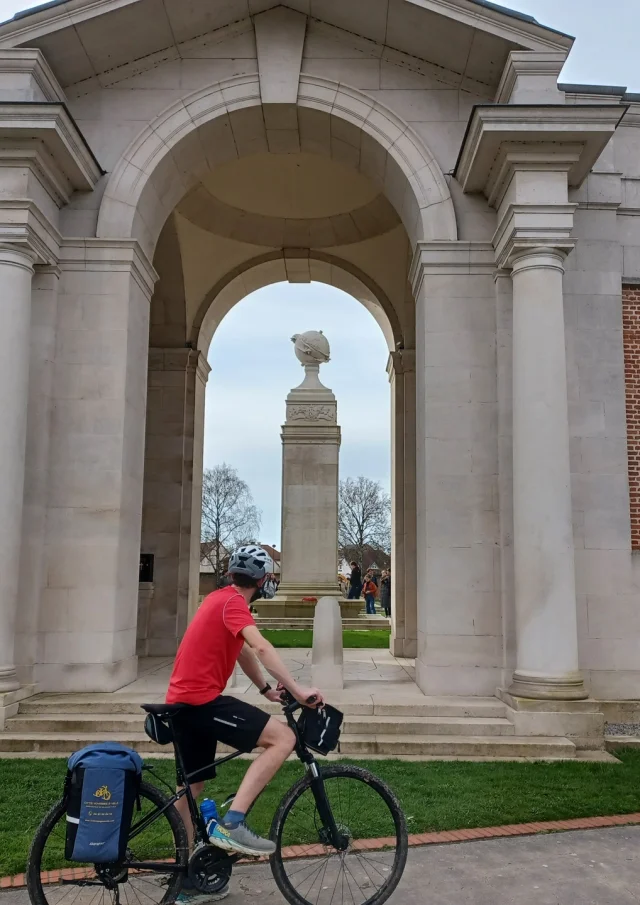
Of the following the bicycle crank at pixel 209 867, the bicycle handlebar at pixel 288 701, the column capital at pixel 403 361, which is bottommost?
the bicycle crank at pixel 209 867

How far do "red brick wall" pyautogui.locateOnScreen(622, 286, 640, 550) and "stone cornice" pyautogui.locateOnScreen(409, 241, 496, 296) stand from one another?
6.19 ft

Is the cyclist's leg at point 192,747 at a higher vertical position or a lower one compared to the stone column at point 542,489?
lower

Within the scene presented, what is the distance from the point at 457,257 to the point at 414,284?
3.35ft

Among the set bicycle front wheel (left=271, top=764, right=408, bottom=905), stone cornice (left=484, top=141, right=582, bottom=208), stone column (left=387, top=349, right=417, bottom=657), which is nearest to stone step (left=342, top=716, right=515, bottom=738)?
bicycle front wheel (left=271, top=764, right=408, bottom=905)

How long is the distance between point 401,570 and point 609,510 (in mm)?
5957

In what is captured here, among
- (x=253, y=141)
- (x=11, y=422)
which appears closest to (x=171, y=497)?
(x=11, y=422)

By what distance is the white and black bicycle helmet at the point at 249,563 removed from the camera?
14.5 feet

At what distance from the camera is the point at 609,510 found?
10000mm

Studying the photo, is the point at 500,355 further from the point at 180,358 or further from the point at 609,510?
the point at 180,358

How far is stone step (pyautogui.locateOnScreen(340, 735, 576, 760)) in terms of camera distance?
823 centimetres

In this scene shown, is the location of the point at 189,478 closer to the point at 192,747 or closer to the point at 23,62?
the point at 23,62

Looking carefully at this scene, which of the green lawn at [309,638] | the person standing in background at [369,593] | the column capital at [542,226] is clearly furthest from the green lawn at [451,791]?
the person standing in background at [369,593]

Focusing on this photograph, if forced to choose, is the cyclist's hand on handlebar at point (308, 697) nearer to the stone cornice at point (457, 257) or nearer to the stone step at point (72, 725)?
the stone step at point (72, 725)

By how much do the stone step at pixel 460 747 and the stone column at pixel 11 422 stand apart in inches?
156
